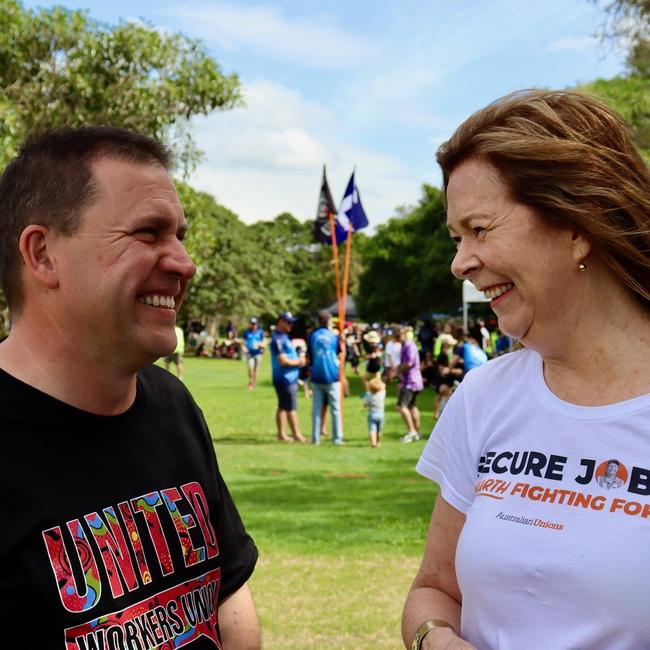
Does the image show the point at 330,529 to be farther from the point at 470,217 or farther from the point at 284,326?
the point at 470,217

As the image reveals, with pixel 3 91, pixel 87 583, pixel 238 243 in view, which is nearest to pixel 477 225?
pixel 87 583

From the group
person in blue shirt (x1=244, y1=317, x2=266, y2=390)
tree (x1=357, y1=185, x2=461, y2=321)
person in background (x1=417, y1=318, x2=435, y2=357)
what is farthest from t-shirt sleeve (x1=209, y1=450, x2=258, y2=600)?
tree (x1=357, y1=185, x2=461, y2=321)

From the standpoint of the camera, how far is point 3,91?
1783 centimetres

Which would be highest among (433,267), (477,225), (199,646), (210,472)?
(433,267)

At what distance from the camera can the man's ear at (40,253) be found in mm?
2053

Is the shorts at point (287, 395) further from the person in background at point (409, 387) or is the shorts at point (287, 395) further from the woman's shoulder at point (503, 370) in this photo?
the woman's shoulder at point (503, 370)

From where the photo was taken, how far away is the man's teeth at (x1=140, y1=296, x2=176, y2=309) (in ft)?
6.97

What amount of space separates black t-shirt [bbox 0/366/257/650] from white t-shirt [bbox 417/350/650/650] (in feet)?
2.23

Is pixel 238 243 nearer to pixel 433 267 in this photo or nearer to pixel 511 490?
pixel 433 267

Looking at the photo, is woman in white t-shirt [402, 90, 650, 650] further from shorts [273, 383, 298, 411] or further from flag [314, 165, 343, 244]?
flag [314, 165, 343, 244]

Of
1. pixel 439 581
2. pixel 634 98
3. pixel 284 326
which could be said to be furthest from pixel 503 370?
pixel 284 326

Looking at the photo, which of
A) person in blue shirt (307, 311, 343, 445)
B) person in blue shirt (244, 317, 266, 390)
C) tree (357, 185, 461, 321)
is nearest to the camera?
person in blue shirt (307, 311, 343, 445)

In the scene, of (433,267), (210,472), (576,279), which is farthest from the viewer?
(433,267)

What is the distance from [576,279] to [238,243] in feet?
200
